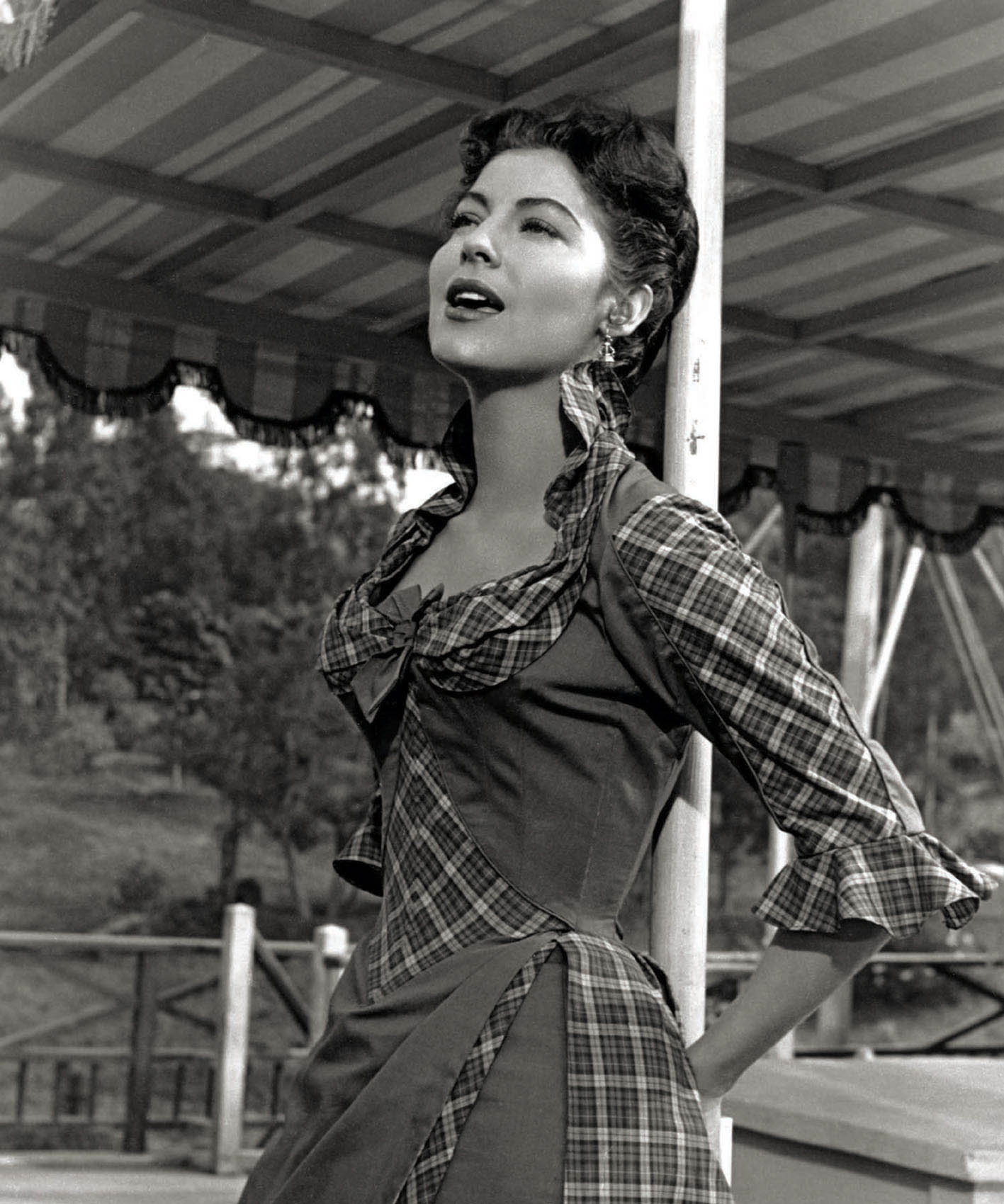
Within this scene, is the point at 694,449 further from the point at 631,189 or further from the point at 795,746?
the point at 795,746

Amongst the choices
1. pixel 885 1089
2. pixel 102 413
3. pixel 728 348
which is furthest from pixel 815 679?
pixel 728 348

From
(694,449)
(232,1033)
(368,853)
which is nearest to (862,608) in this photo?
(232,1033)

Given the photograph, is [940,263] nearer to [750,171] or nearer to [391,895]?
[750,171]

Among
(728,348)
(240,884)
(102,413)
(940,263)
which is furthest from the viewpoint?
(240,884)

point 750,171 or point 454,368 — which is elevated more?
point 750,171

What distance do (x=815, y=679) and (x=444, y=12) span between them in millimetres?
3308

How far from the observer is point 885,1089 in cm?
217

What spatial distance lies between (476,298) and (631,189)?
0.45 feet

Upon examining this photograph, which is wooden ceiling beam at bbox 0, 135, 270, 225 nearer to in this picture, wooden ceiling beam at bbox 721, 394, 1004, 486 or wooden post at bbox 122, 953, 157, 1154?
wooden ceiling beam at bbox 721, 394, 1004, 486

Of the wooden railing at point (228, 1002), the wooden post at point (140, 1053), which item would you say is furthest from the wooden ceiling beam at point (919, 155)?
the wooden post at point (140, 1053)

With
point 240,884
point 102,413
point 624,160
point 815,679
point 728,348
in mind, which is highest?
point 728,348

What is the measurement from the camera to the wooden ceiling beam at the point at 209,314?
5.97 meters

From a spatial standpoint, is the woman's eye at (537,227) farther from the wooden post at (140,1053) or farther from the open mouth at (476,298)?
the wooden post at (140,1053)

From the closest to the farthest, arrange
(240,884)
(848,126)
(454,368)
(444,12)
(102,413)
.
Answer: (454,368) → (444,12) → (848,126) → (102,413) → (240,884)
